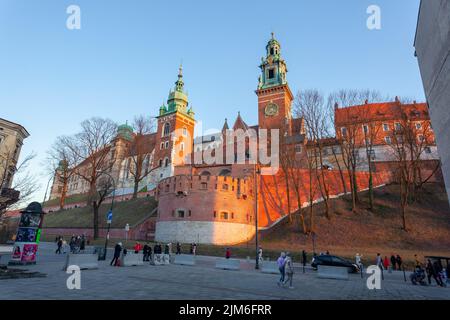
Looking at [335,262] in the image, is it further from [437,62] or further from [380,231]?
[380,231]

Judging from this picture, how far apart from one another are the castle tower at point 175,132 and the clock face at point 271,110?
20802mm

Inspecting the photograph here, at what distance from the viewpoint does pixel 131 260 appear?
59.2ft

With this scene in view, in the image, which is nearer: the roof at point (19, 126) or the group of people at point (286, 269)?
the group of people at point (286, 269)

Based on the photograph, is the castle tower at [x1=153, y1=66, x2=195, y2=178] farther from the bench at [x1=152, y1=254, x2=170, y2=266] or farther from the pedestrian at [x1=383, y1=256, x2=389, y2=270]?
the pedestrian at [x1=383, y1=256, x2=389, y2=270]

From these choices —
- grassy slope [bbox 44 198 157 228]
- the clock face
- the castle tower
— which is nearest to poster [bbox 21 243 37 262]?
grassy slope [bbox 44 198 157 228]

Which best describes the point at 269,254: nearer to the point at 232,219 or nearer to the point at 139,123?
the point at 232,219

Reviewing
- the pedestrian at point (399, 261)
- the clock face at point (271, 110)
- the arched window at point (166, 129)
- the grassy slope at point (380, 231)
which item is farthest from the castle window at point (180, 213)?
the arched window at point (166, 129)

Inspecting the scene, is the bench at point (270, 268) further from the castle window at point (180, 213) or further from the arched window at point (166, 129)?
the arched window at point (166, 129)

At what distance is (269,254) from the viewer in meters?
27.2

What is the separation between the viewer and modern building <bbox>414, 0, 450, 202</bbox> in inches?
432

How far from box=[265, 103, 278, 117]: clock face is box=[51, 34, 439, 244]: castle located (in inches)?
8.5

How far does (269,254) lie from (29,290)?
21937 mm

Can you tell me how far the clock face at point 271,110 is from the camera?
59591 mm
